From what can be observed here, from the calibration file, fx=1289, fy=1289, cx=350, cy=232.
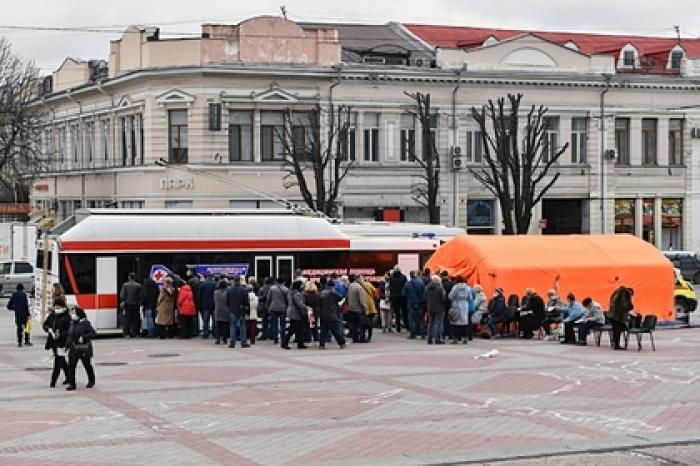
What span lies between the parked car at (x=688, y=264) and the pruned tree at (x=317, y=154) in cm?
1455

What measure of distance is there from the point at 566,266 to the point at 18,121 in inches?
1306

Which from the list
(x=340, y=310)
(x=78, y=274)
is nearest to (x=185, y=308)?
(x=78, y=274)

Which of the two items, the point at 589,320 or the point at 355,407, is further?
the point at 589,320

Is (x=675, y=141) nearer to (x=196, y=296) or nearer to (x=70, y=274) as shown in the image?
(x=196, y=296)

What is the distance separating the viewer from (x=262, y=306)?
29188mm

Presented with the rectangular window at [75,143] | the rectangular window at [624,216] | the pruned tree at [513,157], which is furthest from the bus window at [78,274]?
the rectangular window at [624,216]

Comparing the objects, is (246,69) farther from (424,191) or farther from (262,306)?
(262,306)

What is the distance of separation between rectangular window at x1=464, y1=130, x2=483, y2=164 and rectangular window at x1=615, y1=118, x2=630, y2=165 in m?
7.06

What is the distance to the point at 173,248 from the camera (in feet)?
103

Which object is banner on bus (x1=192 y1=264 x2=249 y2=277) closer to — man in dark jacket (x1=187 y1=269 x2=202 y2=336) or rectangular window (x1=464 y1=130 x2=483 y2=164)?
man in dark jacket (x1=187 y1=269 x2=202 y2=336)

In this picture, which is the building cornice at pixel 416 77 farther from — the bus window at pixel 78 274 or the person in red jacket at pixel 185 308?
the person in red jacket at pixel 185 308

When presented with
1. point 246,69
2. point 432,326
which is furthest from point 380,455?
point 246,69

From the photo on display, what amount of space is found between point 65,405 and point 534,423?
22.9 ft

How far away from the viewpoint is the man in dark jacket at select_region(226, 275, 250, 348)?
2802cm
